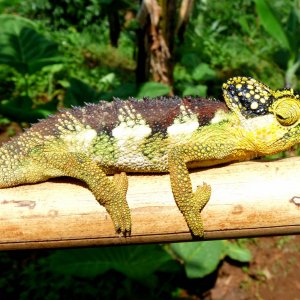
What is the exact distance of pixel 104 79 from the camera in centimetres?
478

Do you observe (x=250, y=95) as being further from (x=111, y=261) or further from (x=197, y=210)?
(x=111, y=261)

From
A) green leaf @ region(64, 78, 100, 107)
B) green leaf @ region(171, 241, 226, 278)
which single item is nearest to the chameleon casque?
green leaf @ region(64, 78, 100, 107)

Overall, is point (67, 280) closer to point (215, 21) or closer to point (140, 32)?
point (140, 32)

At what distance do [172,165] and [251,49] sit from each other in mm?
5363

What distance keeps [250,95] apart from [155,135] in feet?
1.17

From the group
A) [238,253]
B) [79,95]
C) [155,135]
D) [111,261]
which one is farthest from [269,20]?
[155,135]

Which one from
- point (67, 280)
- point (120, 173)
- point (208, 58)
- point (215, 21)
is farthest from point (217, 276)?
point (215, 21)

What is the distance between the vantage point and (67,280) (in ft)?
10.4

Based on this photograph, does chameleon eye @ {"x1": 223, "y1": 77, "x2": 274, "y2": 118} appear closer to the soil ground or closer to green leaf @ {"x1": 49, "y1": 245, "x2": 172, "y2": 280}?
green leaf @ {"x1": 49, "y1": 245, "x2": 172, "y2": 280}

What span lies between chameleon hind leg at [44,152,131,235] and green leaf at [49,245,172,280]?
114 cm

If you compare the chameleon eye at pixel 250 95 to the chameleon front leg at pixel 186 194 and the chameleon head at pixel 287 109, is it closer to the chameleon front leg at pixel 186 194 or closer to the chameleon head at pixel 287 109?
the chameleon head at pixel 287 109

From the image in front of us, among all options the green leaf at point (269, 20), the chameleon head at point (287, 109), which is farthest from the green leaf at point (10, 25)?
the chameleon head at point (287, 109)

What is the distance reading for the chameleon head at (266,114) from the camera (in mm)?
1725

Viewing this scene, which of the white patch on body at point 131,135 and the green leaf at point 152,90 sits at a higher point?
the white patch on body at point 131,135
